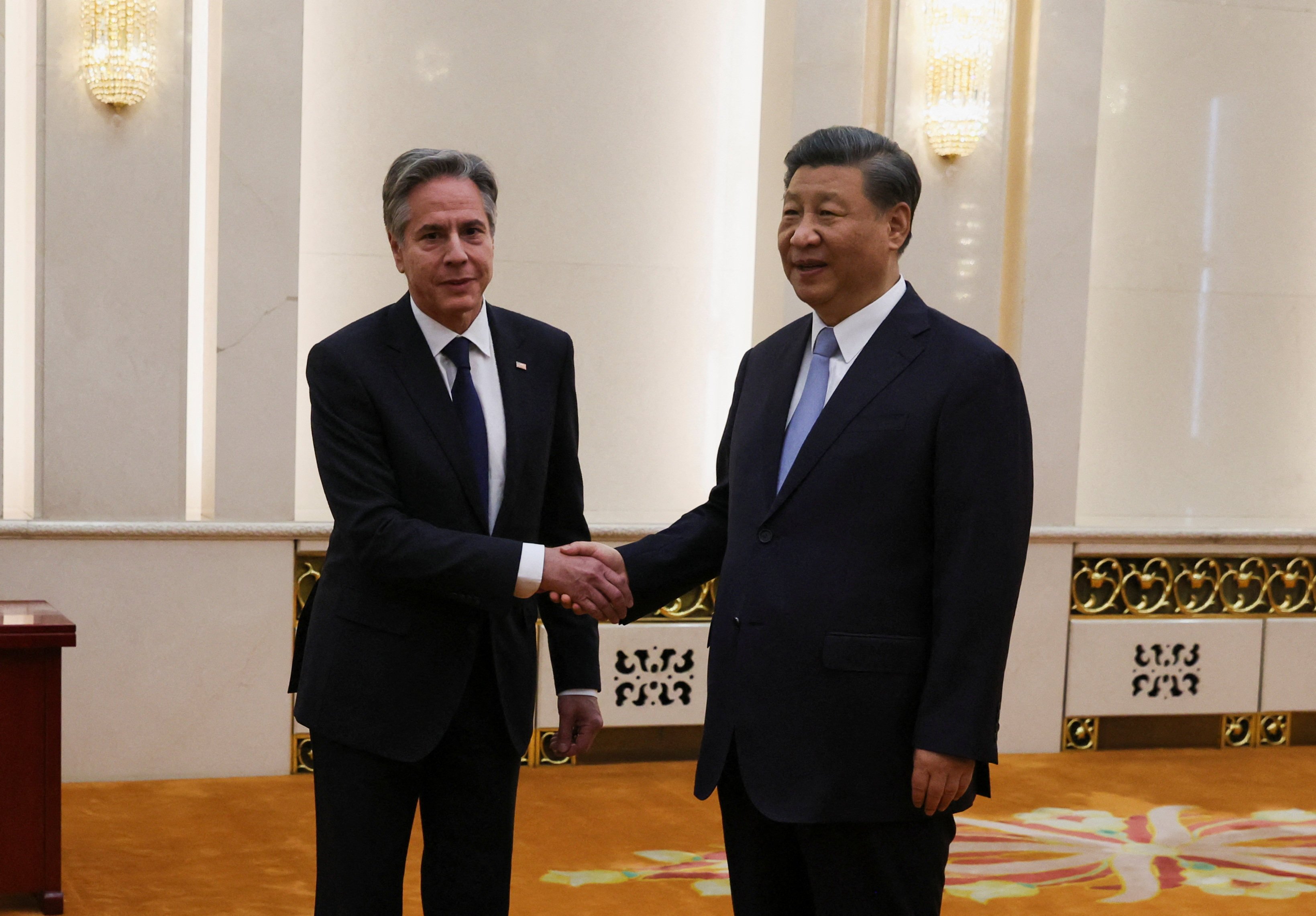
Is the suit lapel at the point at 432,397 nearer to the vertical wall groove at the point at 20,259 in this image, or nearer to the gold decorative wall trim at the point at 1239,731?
the vertical wall groove at the point at 20,259

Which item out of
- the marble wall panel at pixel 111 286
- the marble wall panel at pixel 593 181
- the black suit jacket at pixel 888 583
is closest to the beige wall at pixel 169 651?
the marble wall panel at pixel 111 286

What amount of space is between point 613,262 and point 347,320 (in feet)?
3.82

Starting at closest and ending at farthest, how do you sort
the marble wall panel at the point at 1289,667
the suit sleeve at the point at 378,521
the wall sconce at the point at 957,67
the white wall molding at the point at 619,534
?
the suit sleeve at the point at 378,521 → the white wall molding at the point at 619,534 → the wall sconce at the point at 957,67 → the marble wall panel at the point at 1289,667

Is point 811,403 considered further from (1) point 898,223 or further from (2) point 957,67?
(2) point 957,67

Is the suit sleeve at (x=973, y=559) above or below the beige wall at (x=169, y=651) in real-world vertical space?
above

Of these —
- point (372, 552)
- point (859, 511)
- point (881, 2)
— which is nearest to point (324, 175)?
point (881, 2)

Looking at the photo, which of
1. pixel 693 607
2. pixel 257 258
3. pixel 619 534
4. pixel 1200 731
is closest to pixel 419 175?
pixel 257 258

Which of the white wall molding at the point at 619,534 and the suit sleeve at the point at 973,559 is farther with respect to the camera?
the white wall molding at the point at 619,534

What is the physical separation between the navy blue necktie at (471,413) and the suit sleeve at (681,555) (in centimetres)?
36

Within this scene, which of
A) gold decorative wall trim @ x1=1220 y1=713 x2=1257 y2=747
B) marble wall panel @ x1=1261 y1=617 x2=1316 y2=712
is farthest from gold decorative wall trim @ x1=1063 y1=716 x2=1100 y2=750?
marble wall panel @ x1=1261 y1=617 x2=1316 y2=712

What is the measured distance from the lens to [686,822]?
4.45 metres

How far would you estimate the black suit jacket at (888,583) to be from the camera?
2006mm

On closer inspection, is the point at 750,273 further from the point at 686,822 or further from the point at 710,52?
the point at 686,822

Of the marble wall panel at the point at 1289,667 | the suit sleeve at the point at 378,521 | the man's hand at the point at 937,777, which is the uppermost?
the suit sleeve at the point at 378,521
